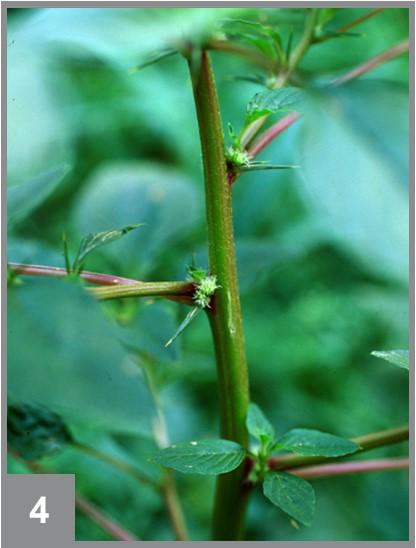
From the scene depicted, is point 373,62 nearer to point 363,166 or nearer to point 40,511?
point 363,166

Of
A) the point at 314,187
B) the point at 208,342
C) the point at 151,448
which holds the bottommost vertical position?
the point at 151,448

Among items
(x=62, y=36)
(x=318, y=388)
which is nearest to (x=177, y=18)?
(x=62, y=36)

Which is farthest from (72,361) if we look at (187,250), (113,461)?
(187,250)

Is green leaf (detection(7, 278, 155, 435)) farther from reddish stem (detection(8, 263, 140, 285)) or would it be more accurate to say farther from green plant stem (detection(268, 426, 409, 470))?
green plant stem (detection(268, 426, 409, 470))

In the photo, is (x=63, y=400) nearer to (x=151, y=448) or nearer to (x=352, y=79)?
(x=352, y=79)

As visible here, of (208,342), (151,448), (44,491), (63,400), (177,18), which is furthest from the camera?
(208,342)

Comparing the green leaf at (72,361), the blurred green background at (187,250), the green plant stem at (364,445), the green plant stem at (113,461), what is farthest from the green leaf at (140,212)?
the green leaf at (72,361)
